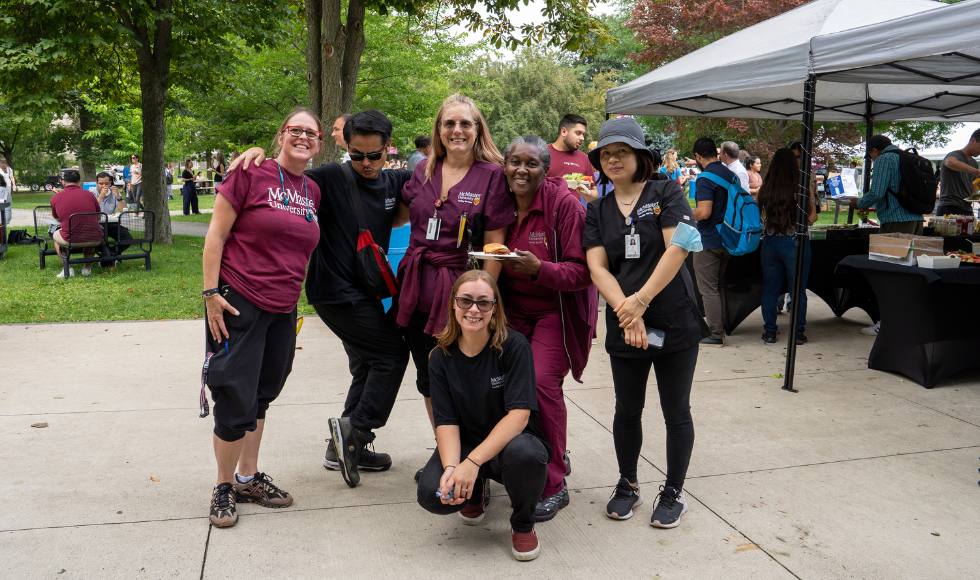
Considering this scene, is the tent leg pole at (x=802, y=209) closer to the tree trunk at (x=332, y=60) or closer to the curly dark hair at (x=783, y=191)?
the curly dark hair at (x=783, y=191)

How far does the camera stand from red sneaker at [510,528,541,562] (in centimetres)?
310

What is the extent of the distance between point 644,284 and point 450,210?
0.98 metres

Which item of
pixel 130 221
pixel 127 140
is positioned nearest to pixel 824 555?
pixel 130 221

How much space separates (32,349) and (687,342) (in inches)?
238

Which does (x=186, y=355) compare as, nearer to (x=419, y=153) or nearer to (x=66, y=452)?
(x=66, y=452)

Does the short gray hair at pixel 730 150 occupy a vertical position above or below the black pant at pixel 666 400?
above

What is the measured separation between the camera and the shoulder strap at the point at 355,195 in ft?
12.2

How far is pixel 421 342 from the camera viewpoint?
3775 mm

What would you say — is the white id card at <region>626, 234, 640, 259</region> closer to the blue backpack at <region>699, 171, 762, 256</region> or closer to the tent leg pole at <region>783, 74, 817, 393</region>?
the tent leg pole at <region>783, 74, 817, 393</region>

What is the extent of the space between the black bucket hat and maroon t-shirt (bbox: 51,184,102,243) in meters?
9.50

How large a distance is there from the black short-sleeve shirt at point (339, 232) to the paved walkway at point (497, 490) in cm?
106

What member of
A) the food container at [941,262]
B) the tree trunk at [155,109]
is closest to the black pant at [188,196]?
the tree trunk at [155,109]

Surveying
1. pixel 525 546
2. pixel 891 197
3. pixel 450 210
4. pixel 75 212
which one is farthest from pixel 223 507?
pixel 75 212

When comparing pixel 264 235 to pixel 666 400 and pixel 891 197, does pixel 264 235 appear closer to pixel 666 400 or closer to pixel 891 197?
pixel 666 400
